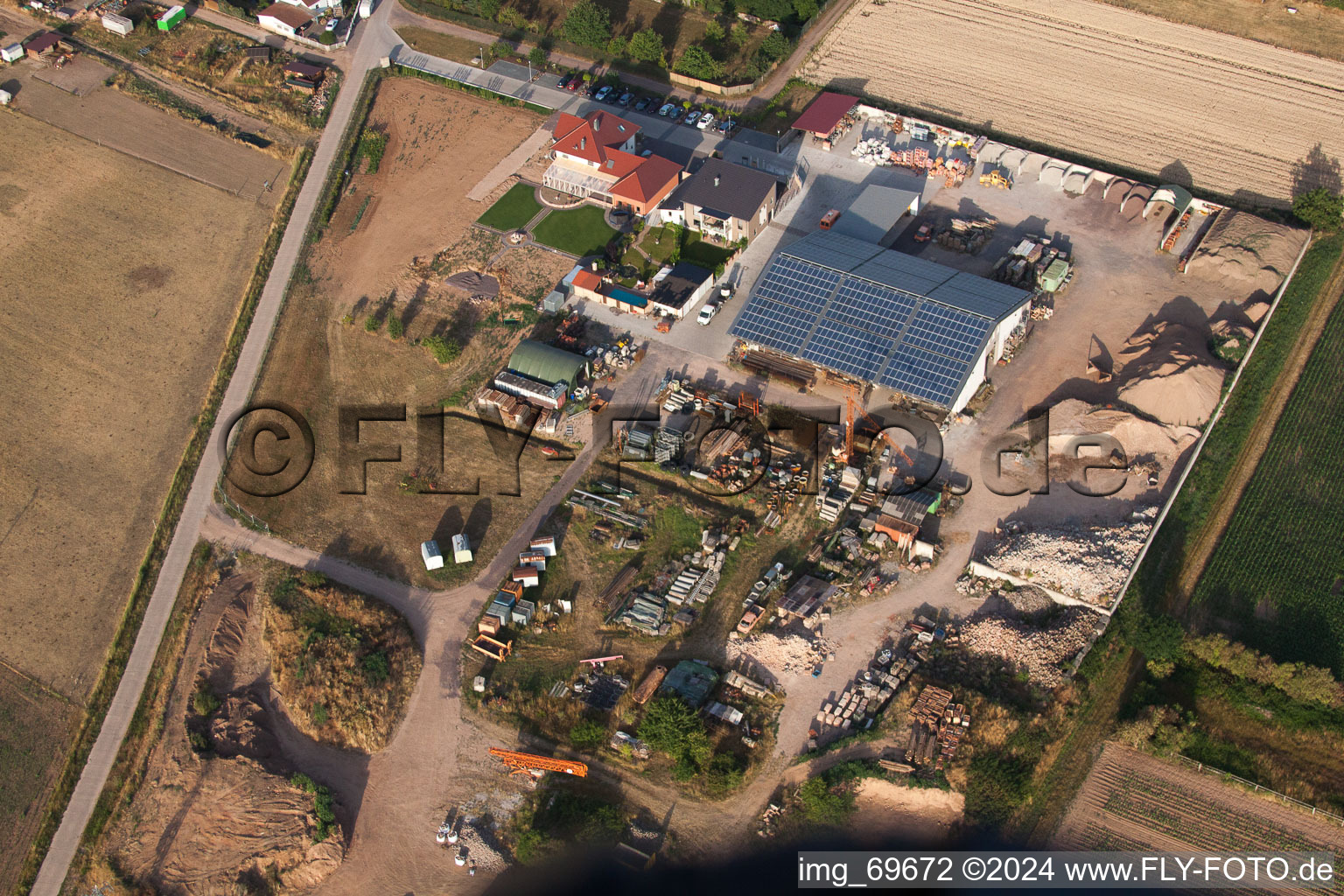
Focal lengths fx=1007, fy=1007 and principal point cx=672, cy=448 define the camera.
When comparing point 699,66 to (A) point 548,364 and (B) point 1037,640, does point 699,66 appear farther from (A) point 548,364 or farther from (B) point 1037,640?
(B) point 1037,640

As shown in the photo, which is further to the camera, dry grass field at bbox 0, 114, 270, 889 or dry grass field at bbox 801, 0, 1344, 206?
dry grass field at bbox 801, 0, 1344, 206

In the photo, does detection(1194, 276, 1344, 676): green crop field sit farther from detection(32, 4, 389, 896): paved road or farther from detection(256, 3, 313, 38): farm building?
detection(256, 3, 313, 38): farm building

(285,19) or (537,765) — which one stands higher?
(285,19)

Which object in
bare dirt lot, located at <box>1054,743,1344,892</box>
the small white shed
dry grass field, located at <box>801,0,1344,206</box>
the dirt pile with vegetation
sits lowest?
the dirt pile with vegetation

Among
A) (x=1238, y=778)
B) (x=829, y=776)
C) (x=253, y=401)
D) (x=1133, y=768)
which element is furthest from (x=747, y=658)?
(x=253, y=401)

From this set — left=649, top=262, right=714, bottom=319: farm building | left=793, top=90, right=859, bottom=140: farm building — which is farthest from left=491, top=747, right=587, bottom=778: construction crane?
left=793, top=90, right=859, bottom=140: farm building

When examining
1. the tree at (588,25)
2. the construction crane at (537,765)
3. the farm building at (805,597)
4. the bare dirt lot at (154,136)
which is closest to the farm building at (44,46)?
the bare dirt lot at (154,136)

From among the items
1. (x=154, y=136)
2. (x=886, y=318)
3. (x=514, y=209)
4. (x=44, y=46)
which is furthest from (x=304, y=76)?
(x=886, y=318)
